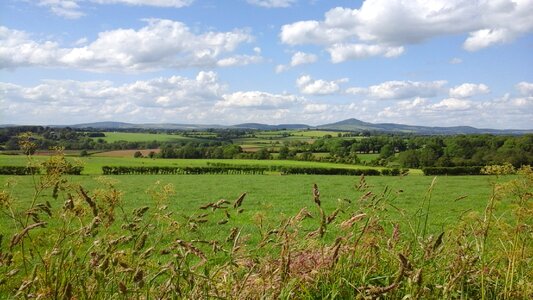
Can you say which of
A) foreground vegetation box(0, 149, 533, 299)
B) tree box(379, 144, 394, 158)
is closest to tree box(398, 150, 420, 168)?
tree box(379, 144, 394, 158)

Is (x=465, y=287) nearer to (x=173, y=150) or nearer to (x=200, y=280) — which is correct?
(x=200, y=280)

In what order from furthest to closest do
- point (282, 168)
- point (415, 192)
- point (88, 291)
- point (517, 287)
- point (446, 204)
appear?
point (282, 168) → point (415, 192) → point (446, 204) → point (517, 287) → point (88, 291)

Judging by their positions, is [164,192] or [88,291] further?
[164,192]

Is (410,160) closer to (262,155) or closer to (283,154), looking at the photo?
(283,154)

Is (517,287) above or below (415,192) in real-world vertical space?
above

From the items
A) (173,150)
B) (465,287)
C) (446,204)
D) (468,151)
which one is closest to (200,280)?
(465,287)

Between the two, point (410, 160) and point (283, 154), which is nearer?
point (410, 160)

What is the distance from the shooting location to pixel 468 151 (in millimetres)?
93688

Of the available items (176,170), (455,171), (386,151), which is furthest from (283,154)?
(455,171)

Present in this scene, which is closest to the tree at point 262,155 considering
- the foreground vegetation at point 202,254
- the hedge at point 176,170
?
the hedge at point 176,170

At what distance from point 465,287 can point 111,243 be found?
143 inches

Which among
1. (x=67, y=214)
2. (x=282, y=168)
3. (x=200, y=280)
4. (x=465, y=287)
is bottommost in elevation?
(x=282, y=168)

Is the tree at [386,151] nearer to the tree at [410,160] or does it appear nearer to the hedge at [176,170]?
the tree at [410,160]

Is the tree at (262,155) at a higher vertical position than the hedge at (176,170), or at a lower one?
higher
